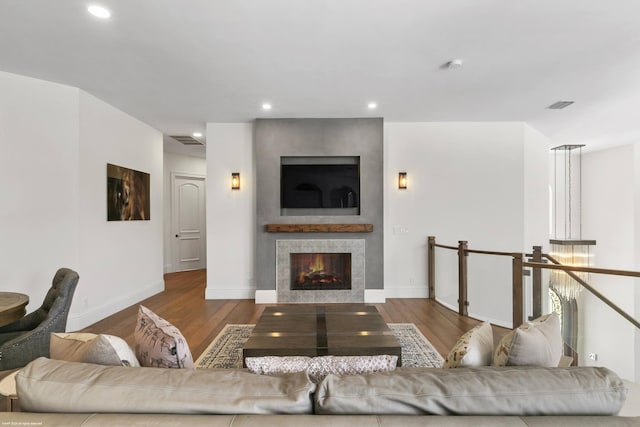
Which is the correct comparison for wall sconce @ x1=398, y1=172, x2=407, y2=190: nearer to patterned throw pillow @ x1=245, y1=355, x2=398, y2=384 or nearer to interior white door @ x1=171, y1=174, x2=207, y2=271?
patterned throw pillow @ x1=245, y1=355, x2=398, y2=384

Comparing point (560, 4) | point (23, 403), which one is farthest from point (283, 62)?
point (23, 403)

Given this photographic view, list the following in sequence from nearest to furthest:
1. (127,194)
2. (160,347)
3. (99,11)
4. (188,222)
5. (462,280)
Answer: (160,347)
(99,11)
(462,280)
(127,194)
(188,222)

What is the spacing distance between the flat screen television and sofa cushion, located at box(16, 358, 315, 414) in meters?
4.02

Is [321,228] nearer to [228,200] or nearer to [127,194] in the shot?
[228,200]

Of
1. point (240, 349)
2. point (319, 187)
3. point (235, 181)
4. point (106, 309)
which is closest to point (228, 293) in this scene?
point (106, 309)

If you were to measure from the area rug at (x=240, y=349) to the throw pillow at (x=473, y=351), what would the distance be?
1569 mm

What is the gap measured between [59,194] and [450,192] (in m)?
5.45

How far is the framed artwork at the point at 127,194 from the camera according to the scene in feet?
14.2

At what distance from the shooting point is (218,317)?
421 centimetres

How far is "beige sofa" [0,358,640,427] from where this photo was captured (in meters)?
0.92

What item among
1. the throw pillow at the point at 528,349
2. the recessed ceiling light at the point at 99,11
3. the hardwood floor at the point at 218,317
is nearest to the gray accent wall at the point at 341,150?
the hardwood floor at the point at 218,317

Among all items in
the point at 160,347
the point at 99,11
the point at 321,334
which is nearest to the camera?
the point at 160,347

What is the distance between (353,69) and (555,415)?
3.18 m

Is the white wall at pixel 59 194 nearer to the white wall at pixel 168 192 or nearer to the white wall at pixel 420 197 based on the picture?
the white wall at pixel 420 197
